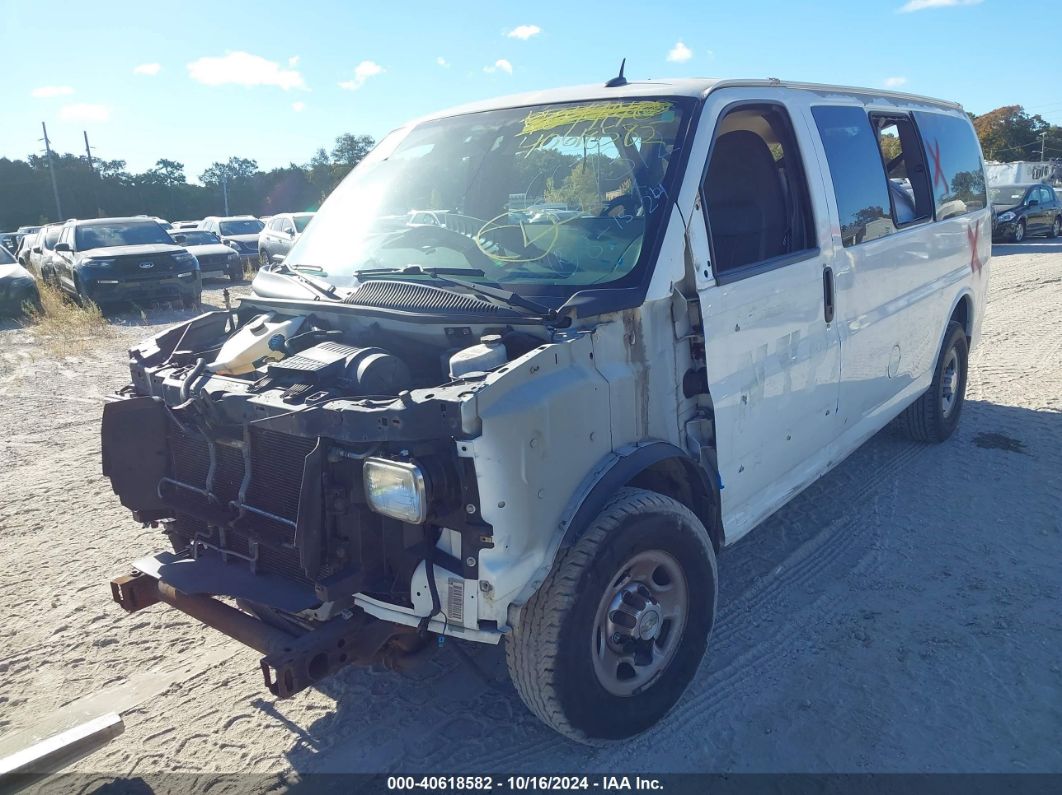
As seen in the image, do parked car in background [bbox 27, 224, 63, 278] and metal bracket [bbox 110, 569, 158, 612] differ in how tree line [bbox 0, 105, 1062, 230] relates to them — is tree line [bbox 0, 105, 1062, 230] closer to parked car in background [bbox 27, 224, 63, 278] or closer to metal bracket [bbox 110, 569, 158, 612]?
parked car in background [bbox 27, 224, 63, 278]

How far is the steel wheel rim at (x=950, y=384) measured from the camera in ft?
19.3

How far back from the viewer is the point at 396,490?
243cm

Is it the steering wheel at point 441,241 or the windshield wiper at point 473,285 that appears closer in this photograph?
the windshield wiper at point 473,285

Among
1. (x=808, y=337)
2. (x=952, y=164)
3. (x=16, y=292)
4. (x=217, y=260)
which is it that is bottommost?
(x=808, y=337)

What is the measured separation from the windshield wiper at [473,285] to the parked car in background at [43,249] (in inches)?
627

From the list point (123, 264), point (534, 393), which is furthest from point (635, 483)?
point (123, 264)

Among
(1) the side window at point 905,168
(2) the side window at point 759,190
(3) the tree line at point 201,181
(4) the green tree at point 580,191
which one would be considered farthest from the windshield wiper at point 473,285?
(3) the tree line at point 201,181

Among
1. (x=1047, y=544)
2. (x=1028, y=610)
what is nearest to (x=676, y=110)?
(x=1028, y=610)

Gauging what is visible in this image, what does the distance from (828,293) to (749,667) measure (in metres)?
1.79

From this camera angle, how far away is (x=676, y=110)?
133 inches

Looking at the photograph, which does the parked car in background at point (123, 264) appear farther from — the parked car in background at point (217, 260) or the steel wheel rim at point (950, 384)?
the steel wheel rim at point (950, 384)

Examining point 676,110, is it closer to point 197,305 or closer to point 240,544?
point 240,544

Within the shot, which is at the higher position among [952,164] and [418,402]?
[952,164]

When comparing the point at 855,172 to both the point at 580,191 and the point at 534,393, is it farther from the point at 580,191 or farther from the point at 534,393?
the point at 534,393
